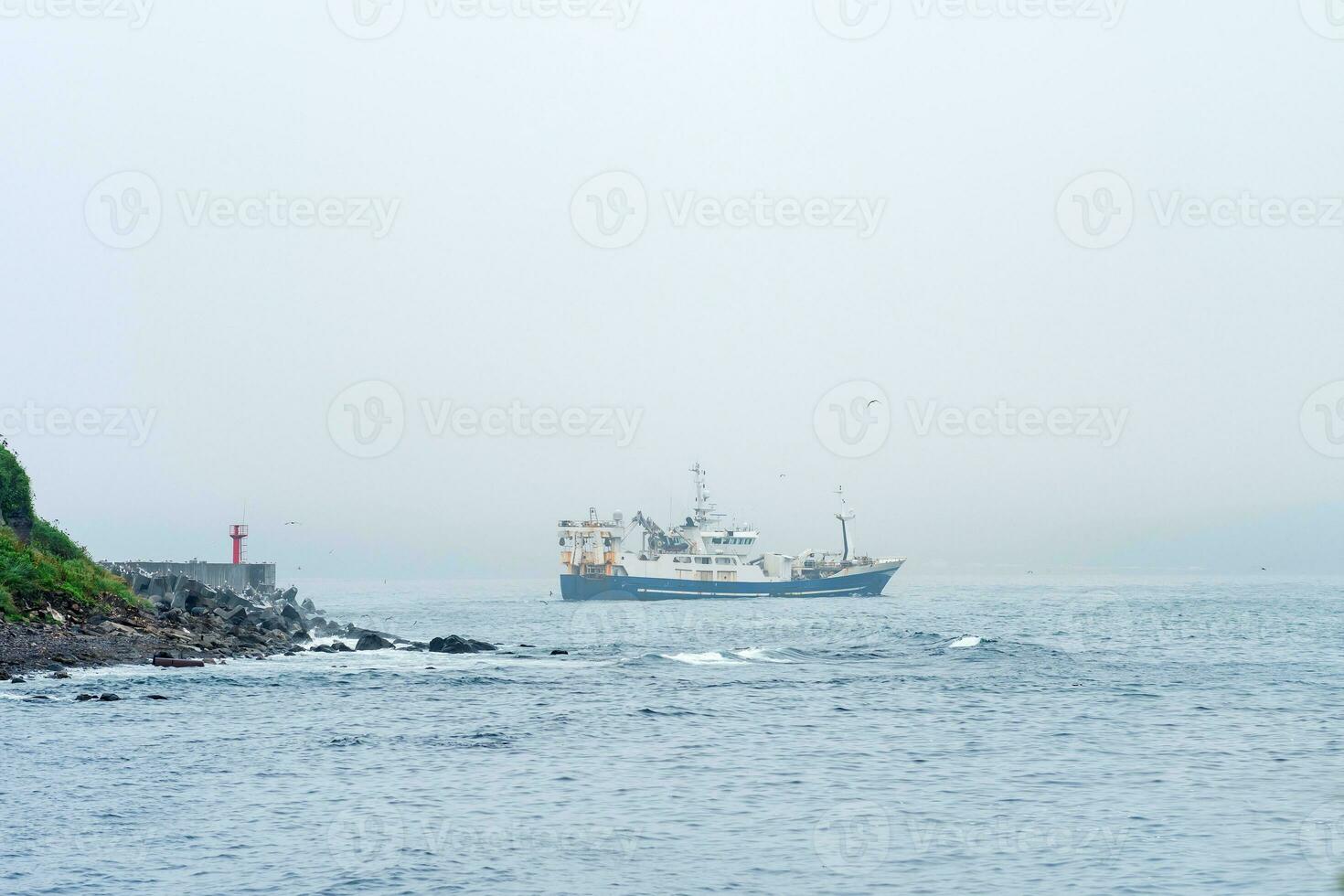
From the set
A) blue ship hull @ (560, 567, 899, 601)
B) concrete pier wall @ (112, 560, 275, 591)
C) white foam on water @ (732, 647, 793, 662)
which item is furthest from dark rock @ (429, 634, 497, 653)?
blue ship hull @ (560, 567, 899, 601)

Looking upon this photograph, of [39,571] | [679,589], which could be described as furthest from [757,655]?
[679,589]

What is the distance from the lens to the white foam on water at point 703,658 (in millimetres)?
36281

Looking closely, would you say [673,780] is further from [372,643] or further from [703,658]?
[372,643]

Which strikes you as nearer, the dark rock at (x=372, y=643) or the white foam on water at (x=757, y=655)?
the white foam on water at (x=757, y=655)

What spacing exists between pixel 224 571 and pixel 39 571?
40.6 metres

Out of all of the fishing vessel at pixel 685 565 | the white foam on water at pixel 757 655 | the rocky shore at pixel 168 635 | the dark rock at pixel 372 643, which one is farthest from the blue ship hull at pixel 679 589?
the dark rock at pixel 372 643

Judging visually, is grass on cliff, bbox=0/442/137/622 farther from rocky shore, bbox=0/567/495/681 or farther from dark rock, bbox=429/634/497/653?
dark rock, bbox=429/634/497/653

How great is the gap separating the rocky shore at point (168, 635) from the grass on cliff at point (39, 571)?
1.15 ft

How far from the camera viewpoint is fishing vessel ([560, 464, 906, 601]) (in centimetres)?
9144

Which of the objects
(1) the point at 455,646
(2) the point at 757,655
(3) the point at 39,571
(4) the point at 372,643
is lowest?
(2) the point at 757,655

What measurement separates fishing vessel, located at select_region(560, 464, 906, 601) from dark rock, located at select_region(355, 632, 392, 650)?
49.6 meters

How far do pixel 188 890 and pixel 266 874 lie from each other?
799 millimetres

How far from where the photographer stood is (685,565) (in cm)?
9188

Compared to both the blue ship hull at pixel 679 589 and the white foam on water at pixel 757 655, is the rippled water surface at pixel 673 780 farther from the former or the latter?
the blue ship hull at pixel 679 589
